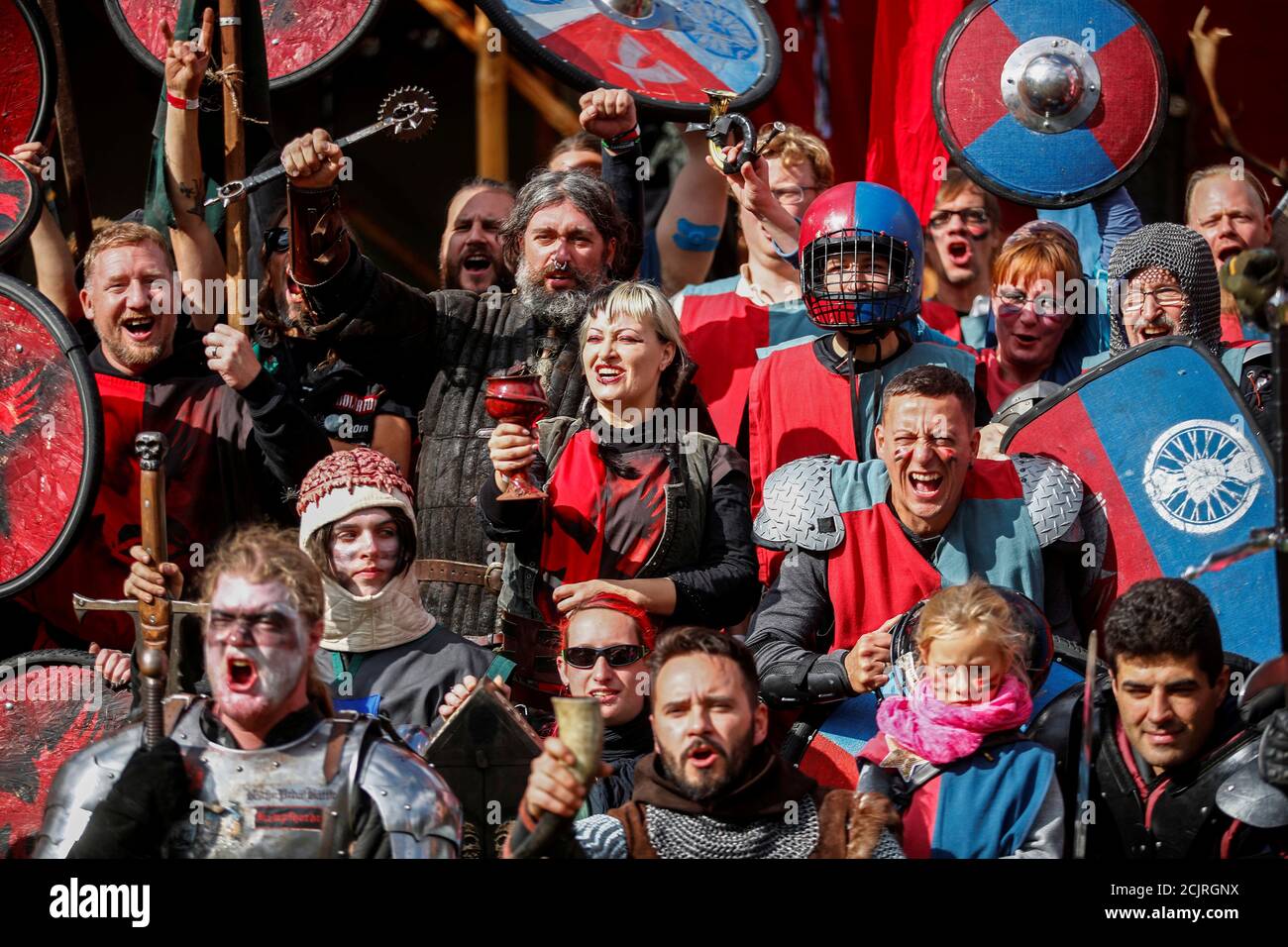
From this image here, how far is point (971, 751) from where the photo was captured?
5121 millimetres

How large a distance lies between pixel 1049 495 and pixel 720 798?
154cm

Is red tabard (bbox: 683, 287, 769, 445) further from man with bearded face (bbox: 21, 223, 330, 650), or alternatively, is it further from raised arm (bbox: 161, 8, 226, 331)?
raised arm (bbox: 161, 8, 226, 331)

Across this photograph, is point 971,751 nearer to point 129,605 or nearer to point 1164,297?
point 1164,297

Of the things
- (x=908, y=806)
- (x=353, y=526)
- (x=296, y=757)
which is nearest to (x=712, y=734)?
(x=908, y=806)

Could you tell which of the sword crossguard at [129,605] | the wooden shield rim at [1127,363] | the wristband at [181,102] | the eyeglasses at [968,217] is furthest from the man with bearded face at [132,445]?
the eyeglasses at [968,217]

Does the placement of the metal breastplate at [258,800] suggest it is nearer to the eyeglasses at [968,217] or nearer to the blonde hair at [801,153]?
the blonde hair at [801,153]

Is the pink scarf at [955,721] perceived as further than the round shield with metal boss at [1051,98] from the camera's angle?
No

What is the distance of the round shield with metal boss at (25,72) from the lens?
7137 mm

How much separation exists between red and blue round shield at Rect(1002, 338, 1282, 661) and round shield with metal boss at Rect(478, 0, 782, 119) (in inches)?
67.7

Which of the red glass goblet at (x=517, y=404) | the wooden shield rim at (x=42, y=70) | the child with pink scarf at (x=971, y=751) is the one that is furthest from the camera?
the wooden shield rim at (x=42, y=70)

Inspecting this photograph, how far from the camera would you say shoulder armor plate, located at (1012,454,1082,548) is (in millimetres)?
5852

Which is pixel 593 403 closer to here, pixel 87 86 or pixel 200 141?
pixel 200 141

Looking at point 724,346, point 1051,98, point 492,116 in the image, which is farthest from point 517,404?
point 492,116

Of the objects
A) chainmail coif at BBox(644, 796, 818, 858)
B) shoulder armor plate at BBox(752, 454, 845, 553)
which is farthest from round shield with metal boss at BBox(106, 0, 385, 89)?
chainmail coif at BBox(644, 796, 818, 858)
